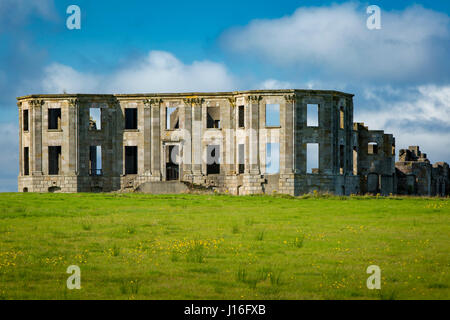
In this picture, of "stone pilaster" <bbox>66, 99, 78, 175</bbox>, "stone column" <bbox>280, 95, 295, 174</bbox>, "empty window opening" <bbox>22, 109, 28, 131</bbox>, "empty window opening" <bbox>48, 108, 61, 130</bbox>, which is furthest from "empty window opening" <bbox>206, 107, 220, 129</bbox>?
"empty window opening" <bbox>22, 109, 28, 131</bbox>

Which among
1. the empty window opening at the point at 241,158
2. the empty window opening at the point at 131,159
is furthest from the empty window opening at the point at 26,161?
the empty window opening at the point at 241,158

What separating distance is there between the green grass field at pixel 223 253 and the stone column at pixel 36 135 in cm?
2081

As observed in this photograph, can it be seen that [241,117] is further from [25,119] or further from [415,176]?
[415,176]

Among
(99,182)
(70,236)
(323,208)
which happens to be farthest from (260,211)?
(99,182)

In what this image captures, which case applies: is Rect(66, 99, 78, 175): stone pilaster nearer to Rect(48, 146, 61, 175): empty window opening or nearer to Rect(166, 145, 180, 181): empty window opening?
Rect(48, 146, 61, 175): empty window opening

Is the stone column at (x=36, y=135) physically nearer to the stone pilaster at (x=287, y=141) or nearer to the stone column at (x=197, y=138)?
the stone column at (x=197, y=138)

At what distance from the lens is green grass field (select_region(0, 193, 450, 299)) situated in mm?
11266

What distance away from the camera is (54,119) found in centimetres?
4775

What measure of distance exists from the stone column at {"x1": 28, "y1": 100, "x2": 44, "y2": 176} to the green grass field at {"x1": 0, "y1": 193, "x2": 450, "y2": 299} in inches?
819

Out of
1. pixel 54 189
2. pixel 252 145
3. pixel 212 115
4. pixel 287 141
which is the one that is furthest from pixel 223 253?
pixel 212 115

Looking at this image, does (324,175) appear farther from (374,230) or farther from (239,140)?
(374,230)
